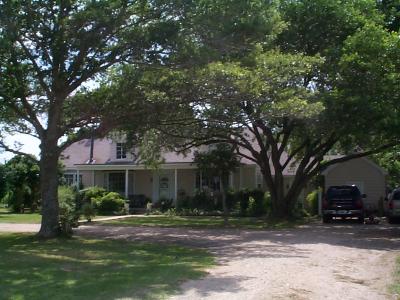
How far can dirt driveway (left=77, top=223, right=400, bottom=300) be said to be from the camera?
9.87 metres

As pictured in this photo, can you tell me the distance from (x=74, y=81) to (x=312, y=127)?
1000 centimetres

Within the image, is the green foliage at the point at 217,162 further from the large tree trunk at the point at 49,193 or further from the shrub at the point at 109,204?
the shrub at the point at 109,204

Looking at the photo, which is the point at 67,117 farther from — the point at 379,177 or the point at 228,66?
the point at 379,177

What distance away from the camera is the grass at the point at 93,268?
950 centimetres

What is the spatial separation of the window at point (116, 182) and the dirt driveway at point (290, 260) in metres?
18.8

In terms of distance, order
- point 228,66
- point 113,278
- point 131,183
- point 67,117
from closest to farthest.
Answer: point 113,278 < point 228,66 < point 67,117 < point 131,183

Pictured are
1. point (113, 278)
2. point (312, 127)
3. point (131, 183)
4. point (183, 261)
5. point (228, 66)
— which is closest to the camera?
point (113, 278)

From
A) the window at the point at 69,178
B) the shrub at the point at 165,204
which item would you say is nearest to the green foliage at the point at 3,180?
the window at the point at 69,178

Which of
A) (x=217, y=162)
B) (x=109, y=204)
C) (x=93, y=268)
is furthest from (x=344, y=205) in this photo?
(x=93, y=268)

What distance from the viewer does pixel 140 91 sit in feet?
60.6

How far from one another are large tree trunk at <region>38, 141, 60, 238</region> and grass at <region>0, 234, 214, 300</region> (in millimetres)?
702

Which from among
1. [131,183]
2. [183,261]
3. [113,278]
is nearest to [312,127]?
[183,261]

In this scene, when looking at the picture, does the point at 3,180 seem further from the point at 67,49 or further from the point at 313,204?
the point at 67,49

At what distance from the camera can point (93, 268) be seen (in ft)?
40.2
